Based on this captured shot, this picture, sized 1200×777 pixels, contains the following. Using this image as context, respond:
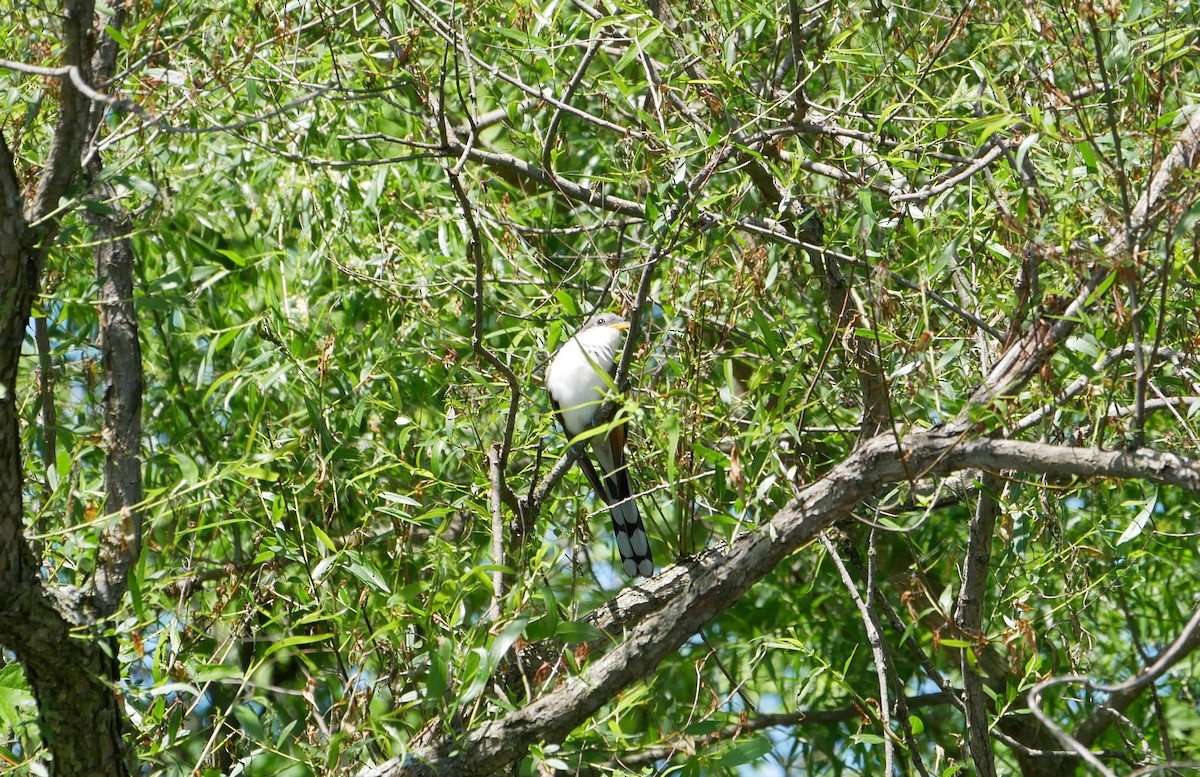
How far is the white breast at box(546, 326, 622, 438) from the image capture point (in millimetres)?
4676

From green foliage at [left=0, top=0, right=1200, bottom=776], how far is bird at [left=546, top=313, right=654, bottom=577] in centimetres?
19

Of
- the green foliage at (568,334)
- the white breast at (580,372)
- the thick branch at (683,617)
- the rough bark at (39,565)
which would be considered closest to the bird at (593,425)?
the white breast at (580,372)

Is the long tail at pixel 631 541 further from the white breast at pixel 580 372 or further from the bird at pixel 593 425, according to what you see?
the white breast at pixel 580 372

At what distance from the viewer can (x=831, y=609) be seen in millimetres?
5168

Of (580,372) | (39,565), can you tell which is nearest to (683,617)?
(39,565)

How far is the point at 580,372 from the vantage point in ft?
15.7

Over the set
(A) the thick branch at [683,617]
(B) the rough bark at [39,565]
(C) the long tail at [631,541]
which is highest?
(B) the rough bark at [39,565]

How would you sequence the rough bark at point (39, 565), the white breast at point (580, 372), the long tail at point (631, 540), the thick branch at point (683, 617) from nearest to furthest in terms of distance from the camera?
the rough bark at point (39, 565) → the thick branch at point (683, 617) → the long tail at point (631, 540) → the white breast at point (580, 372)

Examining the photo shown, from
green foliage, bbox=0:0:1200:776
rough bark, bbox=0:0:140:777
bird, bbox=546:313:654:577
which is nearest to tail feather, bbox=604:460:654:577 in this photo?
bird, bbox=546:313:654:577

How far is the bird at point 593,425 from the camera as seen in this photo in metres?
4.38

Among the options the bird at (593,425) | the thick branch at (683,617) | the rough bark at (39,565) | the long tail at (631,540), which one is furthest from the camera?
the long tail at (631,540)

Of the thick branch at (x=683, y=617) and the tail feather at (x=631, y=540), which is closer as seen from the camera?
the thick branch at (x=683, y=617)

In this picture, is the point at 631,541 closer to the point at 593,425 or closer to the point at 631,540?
the point at 631,540

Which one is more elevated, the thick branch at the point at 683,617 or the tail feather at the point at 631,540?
the thick branch at the point at 683,617
